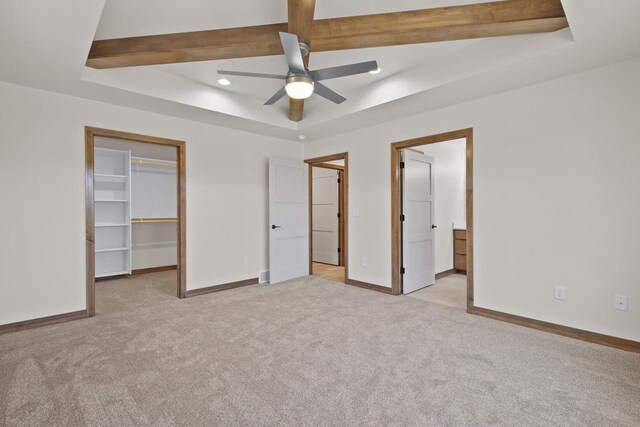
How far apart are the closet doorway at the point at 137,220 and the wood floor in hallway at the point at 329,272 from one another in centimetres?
241

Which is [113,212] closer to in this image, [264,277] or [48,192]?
[48,192]

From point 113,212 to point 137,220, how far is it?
41 centimetres

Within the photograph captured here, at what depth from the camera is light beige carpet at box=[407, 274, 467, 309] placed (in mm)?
3951

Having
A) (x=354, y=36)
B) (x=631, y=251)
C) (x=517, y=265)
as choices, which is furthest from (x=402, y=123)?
(x=631, y=251)

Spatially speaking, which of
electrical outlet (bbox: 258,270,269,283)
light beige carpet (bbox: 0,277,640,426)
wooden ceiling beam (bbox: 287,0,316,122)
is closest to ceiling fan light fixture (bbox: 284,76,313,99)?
wooden ceiling beam (bbox: 287,0,316,122)

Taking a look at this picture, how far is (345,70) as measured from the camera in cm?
233

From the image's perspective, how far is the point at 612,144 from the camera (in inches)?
103

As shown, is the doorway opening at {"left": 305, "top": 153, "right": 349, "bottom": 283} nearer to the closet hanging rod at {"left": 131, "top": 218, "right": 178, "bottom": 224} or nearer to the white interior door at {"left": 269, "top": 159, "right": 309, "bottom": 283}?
the white interior door at {"left": 269, "top": 159, "right": 309, "bottom": 283}

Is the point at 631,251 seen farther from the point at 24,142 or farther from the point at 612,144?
the point at 24,142

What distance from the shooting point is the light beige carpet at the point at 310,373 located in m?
1.77

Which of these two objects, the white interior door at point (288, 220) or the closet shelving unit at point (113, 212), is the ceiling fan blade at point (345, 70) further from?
the closet shelving unit at point (113, 212)

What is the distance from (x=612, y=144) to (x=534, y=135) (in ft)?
1.94

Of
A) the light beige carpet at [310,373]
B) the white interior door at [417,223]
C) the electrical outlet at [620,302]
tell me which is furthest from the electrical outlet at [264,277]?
the electrical outlet at [620,302]

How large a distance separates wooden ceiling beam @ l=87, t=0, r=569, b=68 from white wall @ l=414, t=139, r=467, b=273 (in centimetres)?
272
